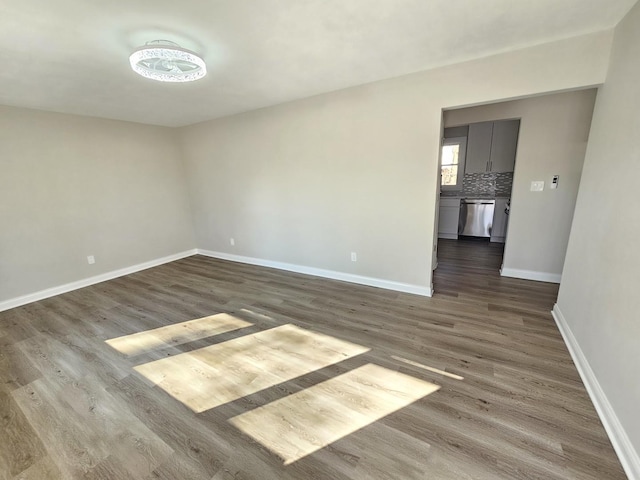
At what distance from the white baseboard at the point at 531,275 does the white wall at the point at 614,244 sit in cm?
133

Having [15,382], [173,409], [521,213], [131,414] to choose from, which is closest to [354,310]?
[173,409]

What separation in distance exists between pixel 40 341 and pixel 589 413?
436 centimetres

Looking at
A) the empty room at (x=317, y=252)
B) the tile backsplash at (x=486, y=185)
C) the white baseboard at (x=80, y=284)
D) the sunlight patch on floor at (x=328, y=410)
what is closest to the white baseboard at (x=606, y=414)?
the empty room at (x=317, y=252)

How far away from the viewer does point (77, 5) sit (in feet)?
4.80

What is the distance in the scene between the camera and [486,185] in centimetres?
534

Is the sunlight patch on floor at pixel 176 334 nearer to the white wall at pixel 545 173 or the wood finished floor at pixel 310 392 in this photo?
the wood finished floor at pixel 310 392

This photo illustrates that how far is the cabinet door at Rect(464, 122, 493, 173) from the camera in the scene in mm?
5008

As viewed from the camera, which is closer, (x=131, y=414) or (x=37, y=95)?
(x=131, y=414)

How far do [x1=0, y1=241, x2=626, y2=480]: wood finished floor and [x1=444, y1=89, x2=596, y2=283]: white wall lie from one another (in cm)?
40

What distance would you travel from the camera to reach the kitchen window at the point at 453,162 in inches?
211

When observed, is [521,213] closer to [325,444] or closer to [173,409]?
[325,444]

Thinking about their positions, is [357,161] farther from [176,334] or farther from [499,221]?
[499,221]

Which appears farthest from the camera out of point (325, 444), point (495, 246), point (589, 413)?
point (495, 246)

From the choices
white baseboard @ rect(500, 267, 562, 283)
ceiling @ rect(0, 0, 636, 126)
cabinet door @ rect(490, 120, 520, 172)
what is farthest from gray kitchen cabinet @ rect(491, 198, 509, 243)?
ceiling @ rect(0, 0, 636, 126)
